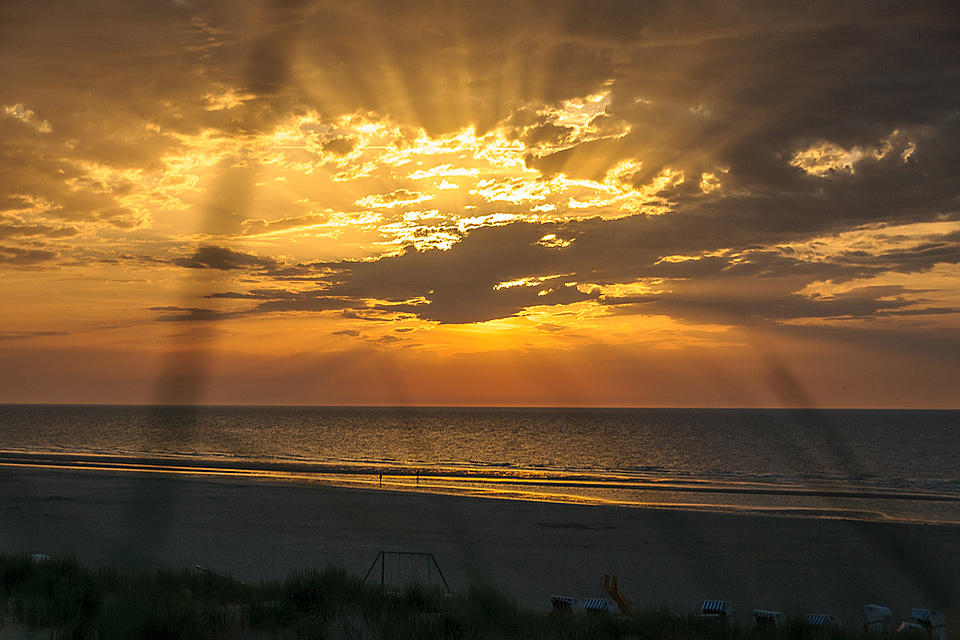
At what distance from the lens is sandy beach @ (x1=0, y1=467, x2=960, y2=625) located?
1623 centimetres

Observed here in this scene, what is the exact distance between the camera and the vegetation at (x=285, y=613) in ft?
25.9

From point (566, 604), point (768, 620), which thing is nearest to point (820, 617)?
point (768, 620)

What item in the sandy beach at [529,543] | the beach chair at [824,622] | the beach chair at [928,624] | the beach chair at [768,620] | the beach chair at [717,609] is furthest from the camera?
the sandy beach at [529,543]

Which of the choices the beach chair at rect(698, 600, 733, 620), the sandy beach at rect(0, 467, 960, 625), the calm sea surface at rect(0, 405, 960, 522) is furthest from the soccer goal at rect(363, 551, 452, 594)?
the calm sea surface at rect(0, 405, 960, 522)

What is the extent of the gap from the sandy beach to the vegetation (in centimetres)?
356

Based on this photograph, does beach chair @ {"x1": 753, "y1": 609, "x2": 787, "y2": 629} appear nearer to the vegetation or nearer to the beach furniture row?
the beach furniture row

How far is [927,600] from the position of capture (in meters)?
15.6

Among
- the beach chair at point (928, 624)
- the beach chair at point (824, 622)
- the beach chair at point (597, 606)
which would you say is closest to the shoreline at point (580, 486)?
the beach chair at point (928, 624)

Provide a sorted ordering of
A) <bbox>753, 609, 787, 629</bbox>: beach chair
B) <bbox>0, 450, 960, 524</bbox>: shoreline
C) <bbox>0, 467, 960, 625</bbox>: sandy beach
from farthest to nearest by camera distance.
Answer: <bbox>0, 450, 960, 524</bbox>: shoreline
<bbox>0, 467, 960, 625</bbox>: sandy beach
<bbox>753, 609, 787, 629</bbox>: beach chair

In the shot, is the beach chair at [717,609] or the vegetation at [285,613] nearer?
the vegetation at [285,613]

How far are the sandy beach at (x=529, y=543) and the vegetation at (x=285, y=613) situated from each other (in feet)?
11.7

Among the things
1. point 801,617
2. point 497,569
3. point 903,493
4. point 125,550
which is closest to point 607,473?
point 903,493

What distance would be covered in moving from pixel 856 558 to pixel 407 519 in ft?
47.8

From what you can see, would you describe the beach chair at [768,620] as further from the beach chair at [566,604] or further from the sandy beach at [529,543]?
the beach chair at [566,604]
